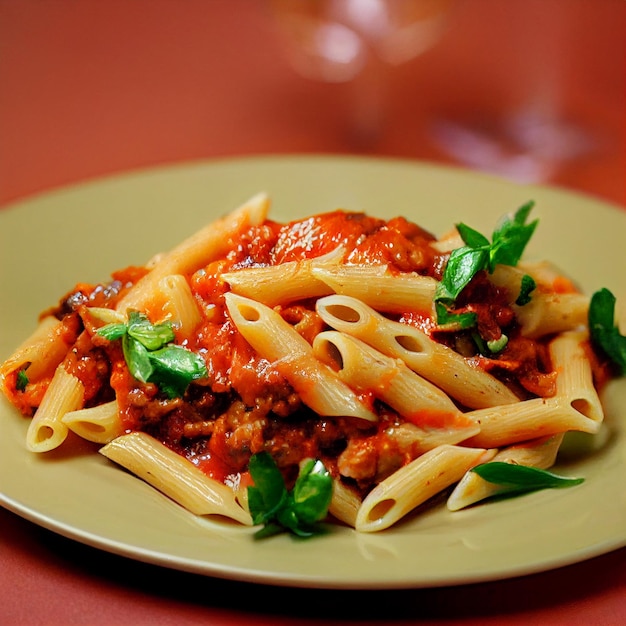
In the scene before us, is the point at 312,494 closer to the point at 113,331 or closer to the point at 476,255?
the point at 113,331

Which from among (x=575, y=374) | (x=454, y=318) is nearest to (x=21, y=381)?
(x=454, y=318)

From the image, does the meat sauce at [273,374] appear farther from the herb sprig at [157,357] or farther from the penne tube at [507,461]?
the penne tube at [507,461]

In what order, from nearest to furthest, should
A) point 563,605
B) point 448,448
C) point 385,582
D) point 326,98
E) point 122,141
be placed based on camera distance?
point 385,582 < point 563,605 < point 448,448 < point 122,141 < point 326,98

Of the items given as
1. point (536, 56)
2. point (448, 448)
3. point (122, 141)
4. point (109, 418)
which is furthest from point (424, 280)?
point (536, 56)

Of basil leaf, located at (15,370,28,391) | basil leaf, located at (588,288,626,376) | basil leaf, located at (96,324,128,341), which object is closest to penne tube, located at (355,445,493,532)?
basil leaf, located at (588,288,626,376)

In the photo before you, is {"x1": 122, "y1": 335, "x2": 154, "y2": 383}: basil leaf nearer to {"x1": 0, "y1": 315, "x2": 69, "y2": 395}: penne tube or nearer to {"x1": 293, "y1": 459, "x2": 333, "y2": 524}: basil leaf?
{"x1": 0, "y1": 315, "x2": 69, "y2": 395}: penne tube

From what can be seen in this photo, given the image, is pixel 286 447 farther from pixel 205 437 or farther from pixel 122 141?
pixel 122 141

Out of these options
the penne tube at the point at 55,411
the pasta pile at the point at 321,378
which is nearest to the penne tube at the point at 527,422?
the pasta pile at the point at 321,378
